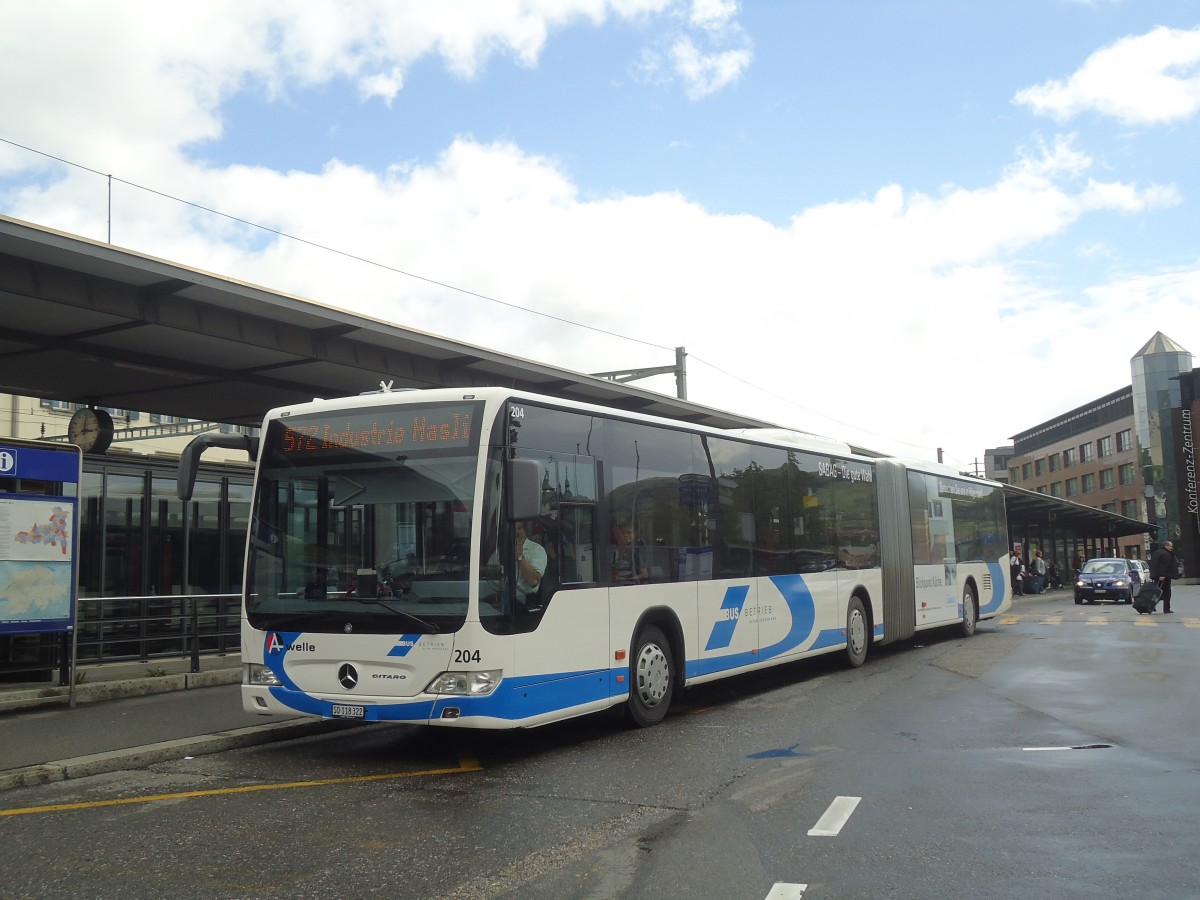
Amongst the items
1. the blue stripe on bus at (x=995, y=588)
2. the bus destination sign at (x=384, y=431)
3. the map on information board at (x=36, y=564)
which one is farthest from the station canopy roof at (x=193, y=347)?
the blue stripe on bus at (x=995, y=588)

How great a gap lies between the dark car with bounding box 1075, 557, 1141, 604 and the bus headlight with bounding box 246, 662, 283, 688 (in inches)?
1408

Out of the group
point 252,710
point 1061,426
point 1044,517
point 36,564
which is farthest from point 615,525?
point 1061,426

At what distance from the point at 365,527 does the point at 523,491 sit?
1.31m

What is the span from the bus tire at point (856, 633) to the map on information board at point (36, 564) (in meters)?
9.87

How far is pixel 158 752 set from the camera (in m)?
9.04

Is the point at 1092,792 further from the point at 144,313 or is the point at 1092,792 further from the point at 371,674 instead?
the point at 144,313

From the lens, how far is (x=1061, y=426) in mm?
111125

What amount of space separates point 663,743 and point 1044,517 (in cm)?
4570

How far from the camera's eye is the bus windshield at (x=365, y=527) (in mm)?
8570

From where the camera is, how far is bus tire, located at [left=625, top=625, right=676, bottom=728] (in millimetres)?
10266

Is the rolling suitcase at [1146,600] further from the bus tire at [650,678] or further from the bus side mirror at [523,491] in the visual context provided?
the bus side mirror at [523,491]

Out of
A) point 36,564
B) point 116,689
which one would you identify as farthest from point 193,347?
point 116,689

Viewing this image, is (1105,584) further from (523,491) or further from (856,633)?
(523,491)

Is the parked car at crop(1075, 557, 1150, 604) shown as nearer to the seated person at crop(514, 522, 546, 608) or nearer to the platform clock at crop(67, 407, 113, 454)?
the platform clock at crop(67, 407, 113, 454)
